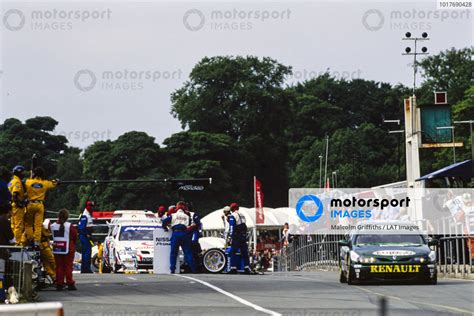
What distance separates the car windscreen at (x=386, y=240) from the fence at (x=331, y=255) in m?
1.22

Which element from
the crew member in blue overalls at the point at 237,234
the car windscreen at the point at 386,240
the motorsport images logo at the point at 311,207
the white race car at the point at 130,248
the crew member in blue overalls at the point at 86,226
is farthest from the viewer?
the motorsport images logo at the point at 311,207

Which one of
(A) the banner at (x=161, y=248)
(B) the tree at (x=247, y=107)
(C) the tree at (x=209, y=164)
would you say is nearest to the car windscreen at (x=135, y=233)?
(A) the banner at (x=161, y=248)

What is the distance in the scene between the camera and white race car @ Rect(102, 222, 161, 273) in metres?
35.2

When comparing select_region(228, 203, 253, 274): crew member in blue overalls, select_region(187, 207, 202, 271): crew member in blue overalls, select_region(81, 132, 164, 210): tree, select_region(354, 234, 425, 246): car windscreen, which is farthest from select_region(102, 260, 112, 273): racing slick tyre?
select_region(81, 132, 164, 210): tree

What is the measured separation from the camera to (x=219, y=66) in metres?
110

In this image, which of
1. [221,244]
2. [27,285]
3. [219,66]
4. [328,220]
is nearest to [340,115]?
[219,66]

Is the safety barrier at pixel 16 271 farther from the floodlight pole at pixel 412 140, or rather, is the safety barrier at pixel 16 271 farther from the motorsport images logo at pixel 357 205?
the floodlight pole at pixel 412 140

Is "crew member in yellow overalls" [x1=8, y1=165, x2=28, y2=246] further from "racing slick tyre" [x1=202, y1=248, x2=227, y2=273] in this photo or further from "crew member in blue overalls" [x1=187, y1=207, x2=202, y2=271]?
"racing slick tyre" [x1=202, y1=248, x2=227, y2=273]

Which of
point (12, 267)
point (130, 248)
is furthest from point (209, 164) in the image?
point (12, 267)

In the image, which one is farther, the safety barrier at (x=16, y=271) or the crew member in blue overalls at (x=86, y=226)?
the crew member in blue overalls at (x=86, y=226)

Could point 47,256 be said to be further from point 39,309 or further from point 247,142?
point 247,142

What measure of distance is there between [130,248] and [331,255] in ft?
24.2

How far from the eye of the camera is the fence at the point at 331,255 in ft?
92.9

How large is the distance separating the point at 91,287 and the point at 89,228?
9116 mm
